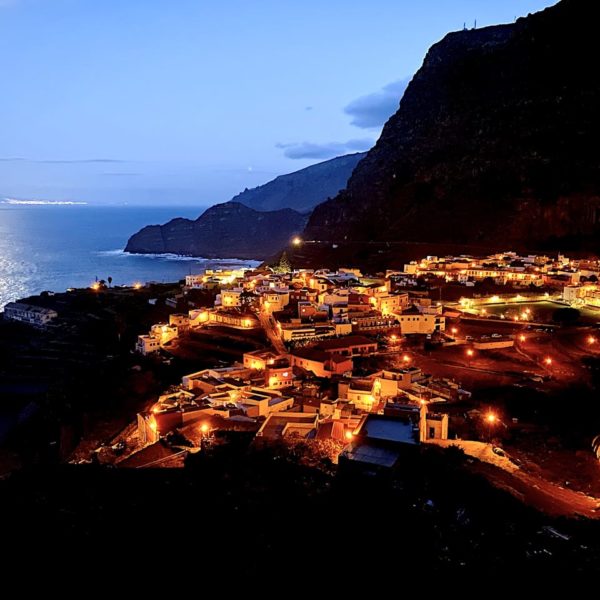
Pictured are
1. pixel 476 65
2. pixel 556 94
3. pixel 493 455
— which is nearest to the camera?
pixel 493 455

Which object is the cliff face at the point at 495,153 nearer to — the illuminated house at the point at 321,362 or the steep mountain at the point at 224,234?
the illuminated house at the point at 321,362

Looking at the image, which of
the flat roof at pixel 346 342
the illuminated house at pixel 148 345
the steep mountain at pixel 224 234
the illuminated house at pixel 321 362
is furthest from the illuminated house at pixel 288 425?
the steep mountain at pixel 224 234

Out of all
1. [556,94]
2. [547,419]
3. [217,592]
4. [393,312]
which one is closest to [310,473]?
[217,592]

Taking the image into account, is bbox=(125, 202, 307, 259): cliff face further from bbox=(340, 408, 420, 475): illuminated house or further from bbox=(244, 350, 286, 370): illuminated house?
bbox=(340, 408, 420, 475): illuminated house

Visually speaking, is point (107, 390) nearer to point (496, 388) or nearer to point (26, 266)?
point (496, 388)

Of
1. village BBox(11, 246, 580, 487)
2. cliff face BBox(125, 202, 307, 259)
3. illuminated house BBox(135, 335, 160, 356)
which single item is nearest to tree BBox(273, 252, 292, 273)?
village BBox(11, 246, 580, 487)

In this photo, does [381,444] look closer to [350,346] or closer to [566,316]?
[350,346]
